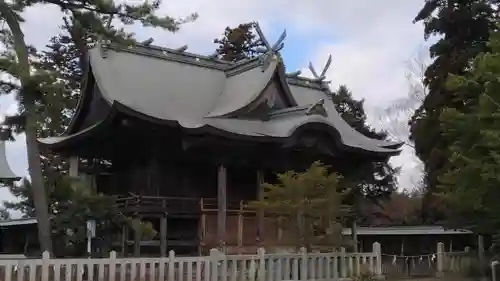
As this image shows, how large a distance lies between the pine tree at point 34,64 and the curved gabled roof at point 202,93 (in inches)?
114

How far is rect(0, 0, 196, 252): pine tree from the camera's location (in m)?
13.2

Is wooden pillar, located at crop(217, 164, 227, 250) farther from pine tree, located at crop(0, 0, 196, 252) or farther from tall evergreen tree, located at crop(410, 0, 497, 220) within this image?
tall evergreen tree, located at crop(410, 0, 497, 220)

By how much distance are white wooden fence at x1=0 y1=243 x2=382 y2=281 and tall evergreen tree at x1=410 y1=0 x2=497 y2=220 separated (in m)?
9.39

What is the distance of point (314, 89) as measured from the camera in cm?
2725

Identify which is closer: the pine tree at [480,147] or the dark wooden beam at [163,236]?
the pine tree at [480,147]

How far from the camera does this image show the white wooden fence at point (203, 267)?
1152 centimetres

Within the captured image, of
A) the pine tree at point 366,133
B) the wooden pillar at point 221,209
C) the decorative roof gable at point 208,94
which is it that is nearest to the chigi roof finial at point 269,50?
the decorative roof gable at point 208,94

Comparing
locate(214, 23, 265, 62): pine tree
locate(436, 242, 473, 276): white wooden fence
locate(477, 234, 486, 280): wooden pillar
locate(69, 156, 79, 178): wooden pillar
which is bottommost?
locate(436, 242, 473, 276): white wooden fence

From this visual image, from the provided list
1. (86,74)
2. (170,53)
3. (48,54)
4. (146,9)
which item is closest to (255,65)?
(170,53)

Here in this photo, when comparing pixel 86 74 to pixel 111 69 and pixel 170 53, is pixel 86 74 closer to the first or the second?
pixel 111 69

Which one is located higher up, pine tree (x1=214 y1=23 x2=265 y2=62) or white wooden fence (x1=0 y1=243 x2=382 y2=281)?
pine tree (x1=214 y1=23 x2=265 y2=62)

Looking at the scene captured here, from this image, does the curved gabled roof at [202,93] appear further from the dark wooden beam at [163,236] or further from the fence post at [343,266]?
the fence post at [343,266]

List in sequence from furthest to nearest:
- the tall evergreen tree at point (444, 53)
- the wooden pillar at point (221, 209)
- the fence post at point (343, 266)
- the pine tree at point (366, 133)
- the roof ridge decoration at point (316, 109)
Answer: the pine tree at point (366, 133) → the tall evergreen tree at point (444, 53) → the roof ridge decoration at point (316, 109) → the wooden pillar at point (221, 209) → the fence post at point (343, 266)

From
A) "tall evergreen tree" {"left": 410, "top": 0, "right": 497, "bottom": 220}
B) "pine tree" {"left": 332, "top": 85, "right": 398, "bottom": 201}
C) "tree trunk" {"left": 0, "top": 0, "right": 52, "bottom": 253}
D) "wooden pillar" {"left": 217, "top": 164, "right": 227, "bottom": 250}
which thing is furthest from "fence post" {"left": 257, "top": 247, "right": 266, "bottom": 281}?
"pine tree" {"left": 332, "top": 85, "right": 398, "bottom": 201}
